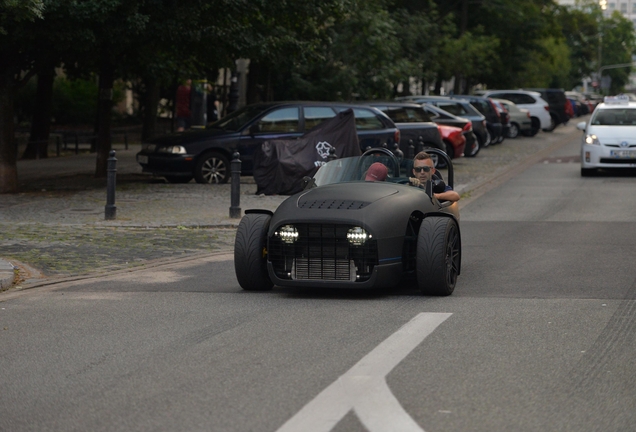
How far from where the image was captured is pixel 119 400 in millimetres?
6238

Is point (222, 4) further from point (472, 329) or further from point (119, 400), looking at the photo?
point (119, 400)

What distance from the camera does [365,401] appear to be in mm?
6098

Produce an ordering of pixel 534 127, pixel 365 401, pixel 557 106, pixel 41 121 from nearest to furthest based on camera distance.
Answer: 1. pixel 365 401
2. pixel 41 121
3. pixel 534 127
4. pixel 557 106

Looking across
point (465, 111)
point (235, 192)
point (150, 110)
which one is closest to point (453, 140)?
point (465, 111)

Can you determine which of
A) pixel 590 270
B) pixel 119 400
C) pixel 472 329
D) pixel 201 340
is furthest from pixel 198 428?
pixel 590 270

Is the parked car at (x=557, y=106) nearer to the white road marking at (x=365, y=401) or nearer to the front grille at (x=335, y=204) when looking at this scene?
the front grille at (x=335, y=204)

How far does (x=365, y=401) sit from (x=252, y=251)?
4.05 m

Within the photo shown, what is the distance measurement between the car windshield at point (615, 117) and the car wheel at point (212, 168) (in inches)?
363

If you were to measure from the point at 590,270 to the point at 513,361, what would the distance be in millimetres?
4621

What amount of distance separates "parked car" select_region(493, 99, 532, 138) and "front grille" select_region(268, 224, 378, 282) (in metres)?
35.9

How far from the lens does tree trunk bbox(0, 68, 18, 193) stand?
2017 cm

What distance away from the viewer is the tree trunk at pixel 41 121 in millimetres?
31469

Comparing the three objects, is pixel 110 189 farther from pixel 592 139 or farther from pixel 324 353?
pixel 592 139

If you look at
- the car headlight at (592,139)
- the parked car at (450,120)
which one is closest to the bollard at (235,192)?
the car headlight at (592,139)
